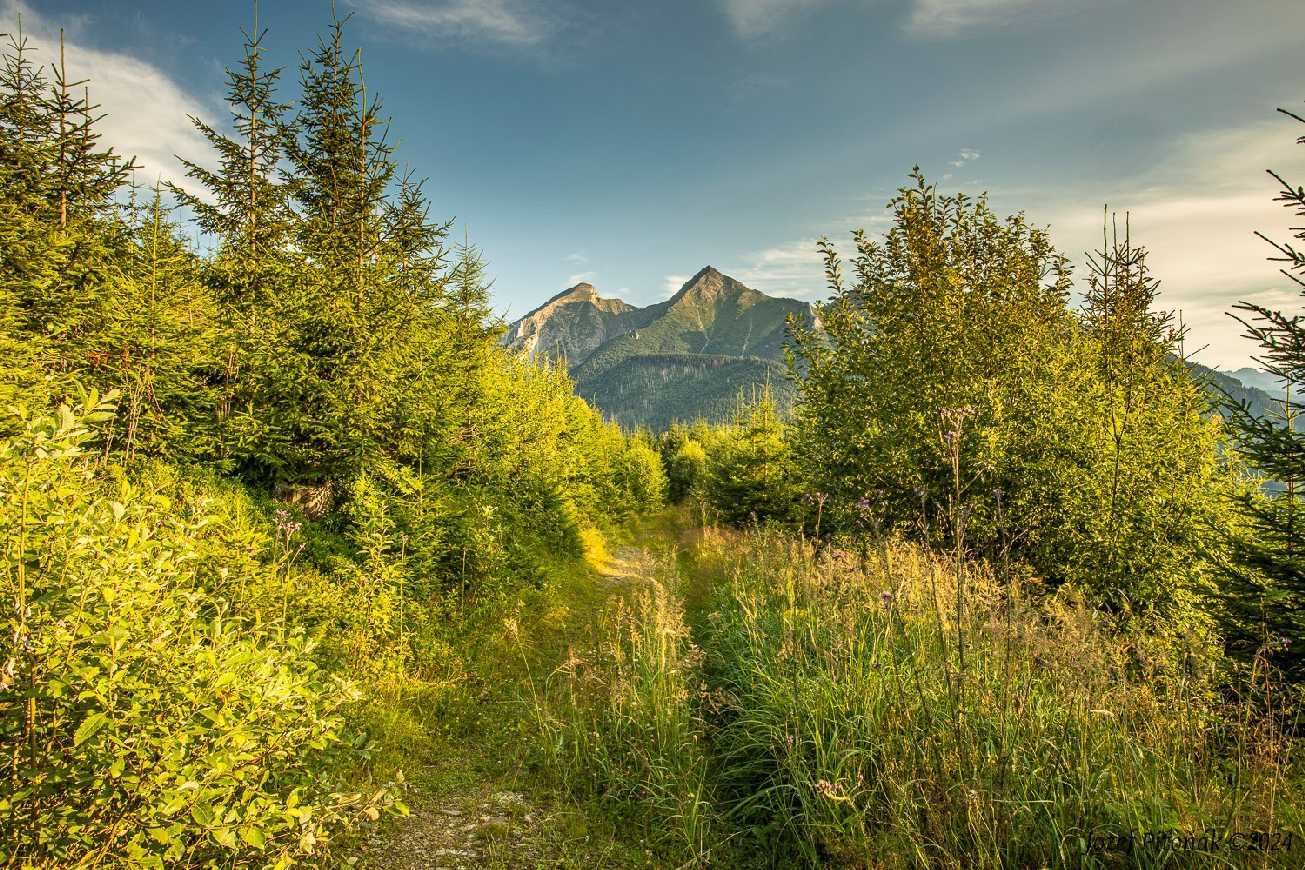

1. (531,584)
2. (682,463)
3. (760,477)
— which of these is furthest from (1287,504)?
(682,463)

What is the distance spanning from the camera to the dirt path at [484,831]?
→ 4391mm

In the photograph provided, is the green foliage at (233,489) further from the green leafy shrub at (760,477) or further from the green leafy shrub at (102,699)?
the green leafy shrub at (760,477)

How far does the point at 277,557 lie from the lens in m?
6.85

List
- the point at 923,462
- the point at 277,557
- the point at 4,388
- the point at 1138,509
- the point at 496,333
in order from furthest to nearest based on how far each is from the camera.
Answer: the point at 496,333 < the point at 923,462 < the point at 1138,509 < the point at 277,557 < the point at 4,388

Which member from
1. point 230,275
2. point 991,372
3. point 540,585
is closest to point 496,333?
point 230,275

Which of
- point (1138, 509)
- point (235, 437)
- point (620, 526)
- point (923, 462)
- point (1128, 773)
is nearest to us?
point (1128, 773)

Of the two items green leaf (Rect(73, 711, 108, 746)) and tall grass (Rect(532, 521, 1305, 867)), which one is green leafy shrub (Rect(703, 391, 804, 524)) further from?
green leaf (Rect(73, 711, 108, 746))

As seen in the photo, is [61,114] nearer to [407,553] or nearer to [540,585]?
[407,553]

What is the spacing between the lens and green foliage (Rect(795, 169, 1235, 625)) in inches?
314

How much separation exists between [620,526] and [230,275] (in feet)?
68.7

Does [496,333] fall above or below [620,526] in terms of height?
above

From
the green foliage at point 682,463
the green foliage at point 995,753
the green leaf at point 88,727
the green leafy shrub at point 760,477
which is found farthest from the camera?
the green foliage at point 682,463

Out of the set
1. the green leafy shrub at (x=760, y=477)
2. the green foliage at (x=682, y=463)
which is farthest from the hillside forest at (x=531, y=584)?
the green foliage at (x=682, y=463)

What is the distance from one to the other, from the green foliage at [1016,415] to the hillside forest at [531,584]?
0.09 m
